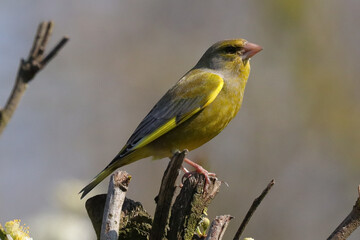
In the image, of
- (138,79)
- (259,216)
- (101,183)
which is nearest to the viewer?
(101,183)

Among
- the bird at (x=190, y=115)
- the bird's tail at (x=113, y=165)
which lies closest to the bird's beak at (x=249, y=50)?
the bird at (x=190, y=115)

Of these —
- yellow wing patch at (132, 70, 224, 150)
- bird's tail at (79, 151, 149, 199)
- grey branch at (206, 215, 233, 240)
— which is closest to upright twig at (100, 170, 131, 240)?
grey branch at (206, 215, 233, 240)

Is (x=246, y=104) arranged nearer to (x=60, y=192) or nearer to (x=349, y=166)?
(x=349, y=166)

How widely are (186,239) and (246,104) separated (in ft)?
16.5

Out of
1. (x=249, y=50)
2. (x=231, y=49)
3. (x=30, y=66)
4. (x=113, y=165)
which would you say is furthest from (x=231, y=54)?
(x=30, y=66)

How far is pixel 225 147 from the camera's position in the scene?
7.90m

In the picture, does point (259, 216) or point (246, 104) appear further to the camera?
point (246, 104)

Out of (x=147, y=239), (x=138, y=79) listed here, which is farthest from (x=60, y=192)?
(x=138, y=79)

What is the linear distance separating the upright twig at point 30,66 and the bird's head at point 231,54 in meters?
3.30

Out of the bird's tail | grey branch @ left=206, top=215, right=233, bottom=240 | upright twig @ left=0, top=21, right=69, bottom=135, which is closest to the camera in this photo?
upright twig @ left=0, top=21, right=69, bottom=135

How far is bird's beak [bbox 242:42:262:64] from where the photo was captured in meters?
5.16

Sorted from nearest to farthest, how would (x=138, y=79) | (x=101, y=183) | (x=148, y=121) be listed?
(x=101, y=183) < (x=148, y=121) < (x=138, y=79)

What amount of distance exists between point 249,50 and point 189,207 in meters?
2.28

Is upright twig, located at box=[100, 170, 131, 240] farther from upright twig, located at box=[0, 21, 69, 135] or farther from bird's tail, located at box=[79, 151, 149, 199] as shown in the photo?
upright twig, located at box=[0, 21, 69, 135]
